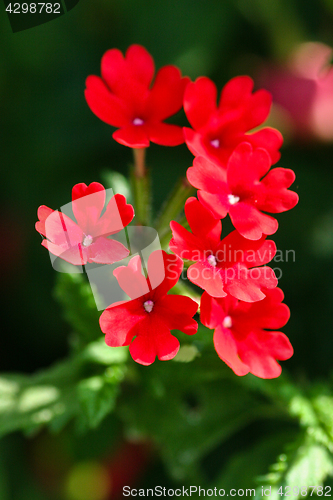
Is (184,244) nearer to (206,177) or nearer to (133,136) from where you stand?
(206,177)

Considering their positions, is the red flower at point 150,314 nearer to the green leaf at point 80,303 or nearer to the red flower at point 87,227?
the red flower at point 87,227

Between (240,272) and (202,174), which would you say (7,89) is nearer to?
(202,174)

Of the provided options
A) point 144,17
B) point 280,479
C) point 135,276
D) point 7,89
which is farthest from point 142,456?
point 144,17

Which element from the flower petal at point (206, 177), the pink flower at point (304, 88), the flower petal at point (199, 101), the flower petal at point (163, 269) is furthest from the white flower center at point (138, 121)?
the pink flower at point (304, 88)

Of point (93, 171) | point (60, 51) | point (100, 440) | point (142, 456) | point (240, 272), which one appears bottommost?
point (142, 456)

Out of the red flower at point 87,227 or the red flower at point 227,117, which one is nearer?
the red flower at point 87,227

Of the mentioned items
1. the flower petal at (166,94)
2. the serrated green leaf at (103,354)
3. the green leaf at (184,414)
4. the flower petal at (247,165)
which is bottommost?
the green leaf at (184,414)
